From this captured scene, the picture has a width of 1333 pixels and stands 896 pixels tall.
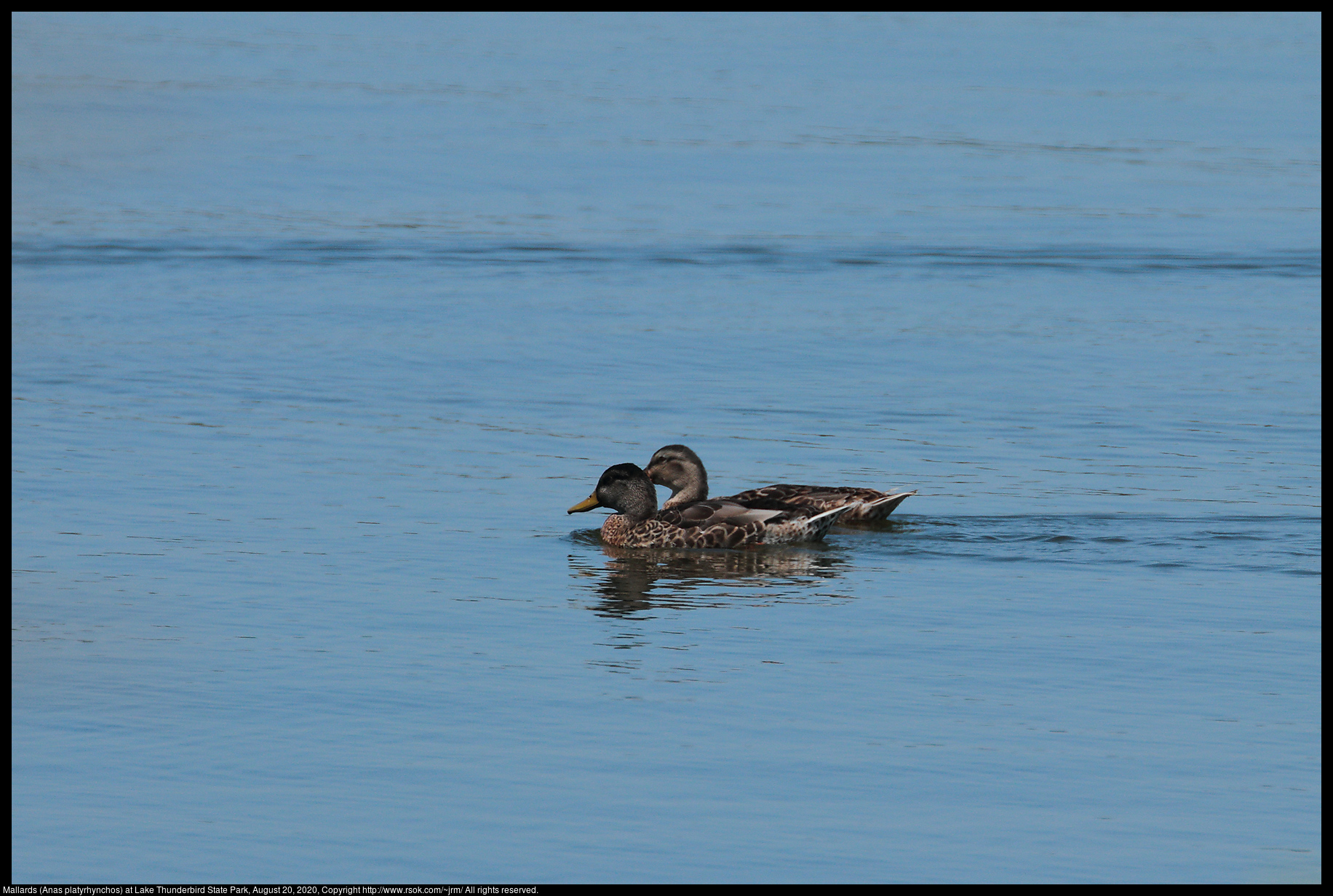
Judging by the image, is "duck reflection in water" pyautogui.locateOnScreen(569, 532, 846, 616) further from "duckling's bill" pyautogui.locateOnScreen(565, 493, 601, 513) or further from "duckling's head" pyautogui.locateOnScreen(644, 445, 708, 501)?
"duckling's head" pyautogui.locateOnScreen(644, 445, 708, 501)

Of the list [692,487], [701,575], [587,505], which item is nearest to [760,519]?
[701,575]

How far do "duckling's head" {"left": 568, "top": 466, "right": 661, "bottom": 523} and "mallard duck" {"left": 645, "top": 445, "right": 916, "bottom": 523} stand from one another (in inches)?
10.1

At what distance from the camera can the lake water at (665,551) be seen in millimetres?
7332

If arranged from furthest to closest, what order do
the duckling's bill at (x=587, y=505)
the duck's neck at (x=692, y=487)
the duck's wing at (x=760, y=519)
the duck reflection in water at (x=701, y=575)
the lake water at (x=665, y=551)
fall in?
the duck's neck at (x=692, y=487) → the duckling's bill at (x=587, y=505) → the duck's wing at (x=760, y=519) → the duck reflection in water at (x=701, y=575) → the lake water at (x=665, y=551)

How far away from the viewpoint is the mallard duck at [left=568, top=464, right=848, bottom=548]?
1245 centimetres

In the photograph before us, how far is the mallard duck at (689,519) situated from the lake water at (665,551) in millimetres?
201

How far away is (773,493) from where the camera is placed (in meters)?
12.6

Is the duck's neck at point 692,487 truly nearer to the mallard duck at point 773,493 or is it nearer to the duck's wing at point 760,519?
the mallard duck at point 773,493

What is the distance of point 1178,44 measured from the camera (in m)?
50.5

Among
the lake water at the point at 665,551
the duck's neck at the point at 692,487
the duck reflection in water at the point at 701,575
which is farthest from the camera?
the duck's neck at the point at 692,487

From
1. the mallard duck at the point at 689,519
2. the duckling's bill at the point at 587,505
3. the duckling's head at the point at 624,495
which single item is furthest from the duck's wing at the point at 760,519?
the duckling's bill at the point at 587,505

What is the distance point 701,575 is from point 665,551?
0.78 meters

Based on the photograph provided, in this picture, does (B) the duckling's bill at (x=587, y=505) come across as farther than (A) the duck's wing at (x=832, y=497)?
Yes

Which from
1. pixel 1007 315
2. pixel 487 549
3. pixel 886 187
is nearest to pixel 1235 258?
pixel 1007 315
